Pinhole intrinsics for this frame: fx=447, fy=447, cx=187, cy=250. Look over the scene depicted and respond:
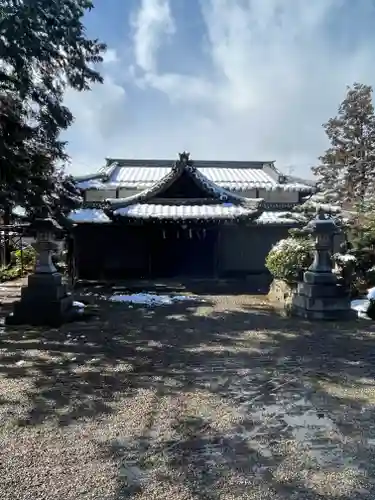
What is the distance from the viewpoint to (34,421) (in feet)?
13.9

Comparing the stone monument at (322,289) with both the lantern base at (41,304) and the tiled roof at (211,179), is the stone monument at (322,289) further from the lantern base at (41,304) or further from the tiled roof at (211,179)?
the tiled roof at (211,179)

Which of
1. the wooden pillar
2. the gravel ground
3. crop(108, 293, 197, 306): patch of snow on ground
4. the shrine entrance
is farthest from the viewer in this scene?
the shrine entrance

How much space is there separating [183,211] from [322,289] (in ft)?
28.2

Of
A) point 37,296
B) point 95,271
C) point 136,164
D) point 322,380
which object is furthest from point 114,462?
point 136,164

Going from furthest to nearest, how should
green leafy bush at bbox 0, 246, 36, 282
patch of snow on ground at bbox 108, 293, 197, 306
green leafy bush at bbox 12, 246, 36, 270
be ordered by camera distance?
green leafy bush at bbox 12, 246, 36, 270 < green leafy bush at bbox 0, 246, 36, 282 < patch of snow on ground at bbox 108, 293, 197, 306

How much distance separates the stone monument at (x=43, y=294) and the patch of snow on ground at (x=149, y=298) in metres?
3.25

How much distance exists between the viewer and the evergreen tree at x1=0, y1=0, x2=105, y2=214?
28.7 feet

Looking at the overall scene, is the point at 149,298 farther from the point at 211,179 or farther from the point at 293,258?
the point at 211,179

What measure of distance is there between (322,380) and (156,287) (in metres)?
10.9

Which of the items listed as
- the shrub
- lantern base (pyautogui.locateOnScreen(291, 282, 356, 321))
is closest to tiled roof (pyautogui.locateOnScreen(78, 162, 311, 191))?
the shrub

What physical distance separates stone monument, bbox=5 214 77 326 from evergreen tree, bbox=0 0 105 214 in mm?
1613

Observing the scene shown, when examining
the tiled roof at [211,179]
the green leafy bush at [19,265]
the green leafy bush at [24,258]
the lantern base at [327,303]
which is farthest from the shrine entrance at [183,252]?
the lantern base at [327,303]

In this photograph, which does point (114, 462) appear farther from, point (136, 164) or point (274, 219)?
point (136, 164)

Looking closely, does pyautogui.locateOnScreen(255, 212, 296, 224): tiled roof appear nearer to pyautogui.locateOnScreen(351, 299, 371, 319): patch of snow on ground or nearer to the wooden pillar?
the wooden pillar
